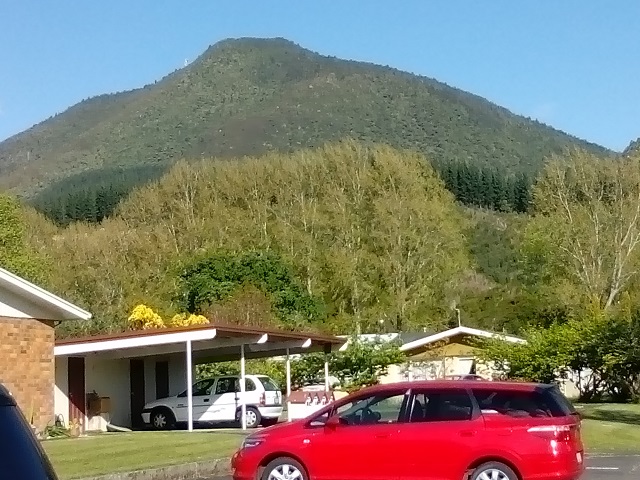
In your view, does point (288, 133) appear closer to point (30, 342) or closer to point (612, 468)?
point (30, 342)

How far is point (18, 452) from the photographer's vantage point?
452cm

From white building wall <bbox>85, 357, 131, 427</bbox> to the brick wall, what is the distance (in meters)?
5.04

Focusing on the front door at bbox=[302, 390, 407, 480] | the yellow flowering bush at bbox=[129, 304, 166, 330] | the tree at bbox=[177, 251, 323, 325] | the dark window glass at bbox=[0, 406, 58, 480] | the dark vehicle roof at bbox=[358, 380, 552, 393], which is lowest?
the front door at bbox=[302, 390, 407, 480]

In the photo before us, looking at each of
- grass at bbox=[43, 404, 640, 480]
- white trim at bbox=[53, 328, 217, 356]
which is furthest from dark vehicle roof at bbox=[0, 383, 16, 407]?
white trim at bbox=[53, 328, 217, 356]

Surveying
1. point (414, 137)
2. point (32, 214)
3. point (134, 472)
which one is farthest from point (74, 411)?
point (414, 137)

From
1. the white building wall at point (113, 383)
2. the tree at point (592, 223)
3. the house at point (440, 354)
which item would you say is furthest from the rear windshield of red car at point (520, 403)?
the tree at point (592, 223)

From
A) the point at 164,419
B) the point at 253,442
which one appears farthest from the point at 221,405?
the point at 253,442

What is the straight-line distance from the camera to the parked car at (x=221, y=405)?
32.4 metres

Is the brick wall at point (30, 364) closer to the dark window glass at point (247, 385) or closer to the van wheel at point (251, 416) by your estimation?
the van wheel at point (251, 416)

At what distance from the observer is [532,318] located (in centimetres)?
6322

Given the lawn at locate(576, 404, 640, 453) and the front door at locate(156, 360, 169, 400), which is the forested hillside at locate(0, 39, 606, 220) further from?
the lawn at locate(576, 404, 640, 453)

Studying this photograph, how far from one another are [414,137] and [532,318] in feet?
366

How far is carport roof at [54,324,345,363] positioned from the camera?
27797mm

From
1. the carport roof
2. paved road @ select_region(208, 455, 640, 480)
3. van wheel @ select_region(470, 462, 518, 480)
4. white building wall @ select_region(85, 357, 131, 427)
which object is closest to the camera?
van wheel @ select_region(470, 462, 518, 480)
